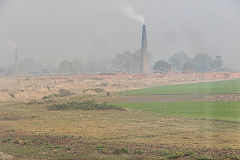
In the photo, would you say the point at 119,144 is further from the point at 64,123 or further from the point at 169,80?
the point at 169,80

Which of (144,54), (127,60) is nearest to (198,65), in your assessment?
(127,60)

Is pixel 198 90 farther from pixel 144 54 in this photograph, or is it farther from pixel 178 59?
pixel 178 59

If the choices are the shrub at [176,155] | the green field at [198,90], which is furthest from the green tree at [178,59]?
the shrub at [176,155]

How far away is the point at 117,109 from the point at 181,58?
125573 millimetres

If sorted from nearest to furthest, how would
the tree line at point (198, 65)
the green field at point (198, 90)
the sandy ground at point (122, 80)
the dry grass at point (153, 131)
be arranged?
1. the dry grass at point (153, 131)
2. the green field at point (198, 90)
3. the sandy ground at point (122, 80)
4. the tree line at point (198, 65)

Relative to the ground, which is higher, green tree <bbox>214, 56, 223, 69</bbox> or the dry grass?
green tree <bbox>214, 56, 223, 69</bbox>

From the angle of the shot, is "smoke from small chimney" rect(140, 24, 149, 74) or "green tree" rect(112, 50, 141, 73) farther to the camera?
"green tree" rect(112, 50, 141, 73)

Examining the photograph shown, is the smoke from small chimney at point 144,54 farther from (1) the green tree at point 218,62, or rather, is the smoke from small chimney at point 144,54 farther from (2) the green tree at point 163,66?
(1) the green tree at point 218,62

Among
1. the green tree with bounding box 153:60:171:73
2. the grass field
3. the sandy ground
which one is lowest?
the grass field

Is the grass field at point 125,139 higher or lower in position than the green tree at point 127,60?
lower

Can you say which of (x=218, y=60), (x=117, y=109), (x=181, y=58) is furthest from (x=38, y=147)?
(x=181, y=58)

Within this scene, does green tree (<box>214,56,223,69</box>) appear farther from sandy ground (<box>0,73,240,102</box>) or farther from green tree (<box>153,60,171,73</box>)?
sandy ground (<box>0,73,240,102</box>)

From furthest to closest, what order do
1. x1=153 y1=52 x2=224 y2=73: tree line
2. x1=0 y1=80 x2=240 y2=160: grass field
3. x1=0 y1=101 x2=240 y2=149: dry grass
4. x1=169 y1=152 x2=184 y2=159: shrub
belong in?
x1=153 y1=52 x2=224 y2=73: tree line
x1=0 y1=101 x2=240 y2=149: dry grass
x1=0 y1=80 x2=240 y2=160: grass field
x1=169 y1=152 x2=184 y2=159: shrub

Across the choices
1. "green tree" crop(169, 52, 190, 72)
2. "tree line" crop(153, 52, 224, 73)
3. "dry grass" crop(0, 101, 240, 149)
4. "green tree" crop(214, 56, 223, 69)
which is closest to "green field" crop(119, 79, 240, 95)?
"dry grass" crop(0, 101, 240, 149)
